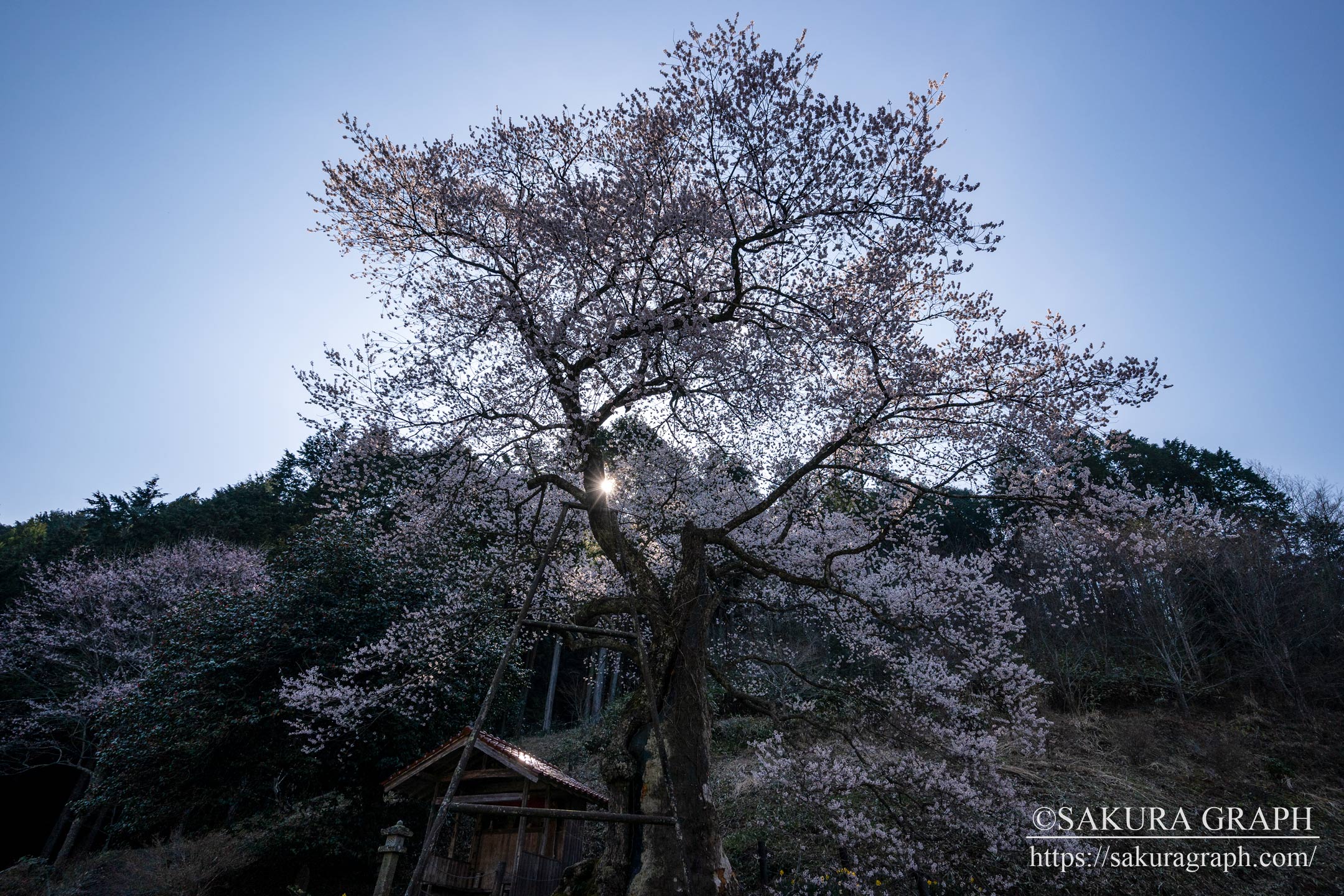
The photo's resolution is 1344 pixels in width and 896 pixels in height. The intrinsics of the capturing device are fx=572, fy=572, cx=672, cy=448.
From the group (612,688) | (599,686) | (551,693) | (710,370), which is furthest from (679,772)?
(551,693)

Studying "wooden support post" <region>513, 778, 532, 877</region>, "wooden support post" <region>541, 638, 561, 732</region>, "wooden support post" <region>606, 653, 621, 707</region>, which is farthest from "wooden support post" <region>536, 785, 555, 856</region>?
"wooden support post" <region>541, 638, 561, 732</region>

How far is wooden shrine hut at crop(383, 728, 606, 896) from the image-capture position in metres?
9.91

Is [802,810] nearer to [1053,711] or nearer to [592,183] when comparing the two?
[1053,711]

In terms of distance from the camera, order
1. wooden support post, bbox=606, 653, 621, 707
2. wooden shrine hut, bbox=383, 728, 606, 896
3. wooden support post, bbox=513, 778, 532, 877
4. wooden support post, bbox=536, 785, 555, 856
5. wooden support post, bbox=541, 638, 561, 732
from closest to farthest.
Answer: wooden support post, bbox=513, 778, 532, 877 → wooden shrine hut, bbox=383, 728, 606, 896 → wooden support post, bbox=536, 785, 555, 856 → wooden support post, bbox=606, 653, 621, 707 → wooden support post, bbox=541, 638, 561, 732

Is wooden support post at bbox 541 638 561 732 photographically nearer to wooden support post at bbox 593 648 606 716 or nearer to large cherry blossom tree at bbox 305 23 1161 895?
wooden support post at bbox 593 648 606 716

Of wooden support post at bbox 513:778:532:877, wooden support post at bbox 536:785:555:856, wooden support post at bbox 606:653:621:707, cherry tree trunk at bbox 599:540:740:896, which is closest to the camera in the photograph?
cherry tree trunk at bbox 599:540:740:896

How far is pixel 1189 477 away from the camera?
22922 millimetres

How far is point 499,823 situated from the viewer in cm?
1130

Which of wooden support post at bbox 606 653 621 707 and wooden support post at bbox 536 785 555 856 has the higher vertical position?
wooden support post at bbox 606 653 621 707

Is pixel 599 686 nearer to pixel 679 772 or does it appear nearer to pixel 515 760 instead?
pixel 515 760

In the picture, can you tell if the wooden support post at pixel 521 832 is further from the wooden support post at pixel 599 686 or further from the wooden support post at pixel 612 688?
the wooden support post at pixel 599 686

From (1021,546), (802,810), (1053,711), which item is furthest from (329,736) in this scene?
(1021,546)

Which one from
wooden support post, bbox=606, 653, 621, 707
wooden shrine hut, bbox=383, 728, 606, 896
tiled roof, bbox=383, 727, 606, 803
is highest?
wooden support post, bbox=606, 653, 621, 707

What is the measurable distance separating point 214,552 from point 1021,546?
→ 31958 mm
